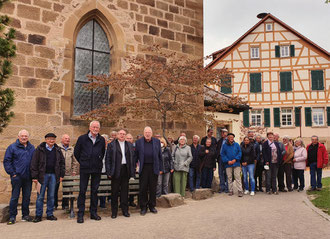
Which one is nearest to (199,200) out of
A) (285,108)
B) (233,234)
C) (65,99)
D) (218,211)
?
(218,211)

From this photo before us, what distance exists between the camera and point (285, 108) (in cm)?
2531

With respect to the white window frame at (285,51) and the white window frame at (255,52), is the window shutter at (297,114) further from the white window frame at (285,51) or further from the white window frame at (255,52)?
the white window frame at (255,52)

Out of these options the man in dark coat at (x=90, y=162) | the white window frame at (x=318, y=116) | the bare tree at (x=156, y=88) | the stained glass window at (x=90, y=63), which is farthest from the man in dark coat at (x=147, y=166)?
the white window frame at (x=318, y=116)

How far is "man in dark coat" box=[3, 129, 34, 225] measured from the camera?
6004mm

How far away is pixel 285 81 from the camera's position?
25.2 metres

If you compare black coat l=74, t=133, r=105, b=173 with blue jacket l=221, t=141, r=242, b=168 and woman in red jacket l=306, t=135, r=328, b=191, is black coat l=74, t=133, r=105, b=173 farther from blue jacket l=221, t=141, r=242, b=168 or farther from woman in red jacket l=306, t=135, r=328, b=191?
woman in red jacket l=306, t=135, r=328, b=191

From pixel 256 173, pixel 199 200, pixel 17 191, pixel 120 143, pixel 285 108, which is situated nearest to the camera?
pixel 17 191

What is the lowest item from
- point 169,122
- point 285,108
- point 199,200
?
point 199,200

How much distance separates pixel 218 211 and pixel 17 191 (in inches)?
147

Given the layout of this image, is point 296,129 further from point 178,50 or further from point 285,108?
point 178,50

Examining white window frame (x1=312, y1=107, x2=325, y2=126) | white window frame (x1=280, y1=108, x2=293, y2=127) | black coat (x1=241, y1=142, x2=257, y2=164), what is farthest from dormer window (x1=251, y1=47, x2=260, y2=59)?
black coat (x1=241, y1=142, x2=257, y2=164)

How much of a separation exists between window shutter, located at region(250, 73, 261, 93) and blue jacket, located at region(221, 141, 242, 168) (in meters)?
17.1

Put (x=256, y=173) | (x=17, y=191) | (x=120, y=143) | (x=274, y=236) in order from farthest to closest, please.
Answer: (x=256, y=173) < (x=120, y=143) < (x=17, y=191) < (x=274, y=236)

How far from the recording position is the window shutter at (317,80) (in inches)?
979
